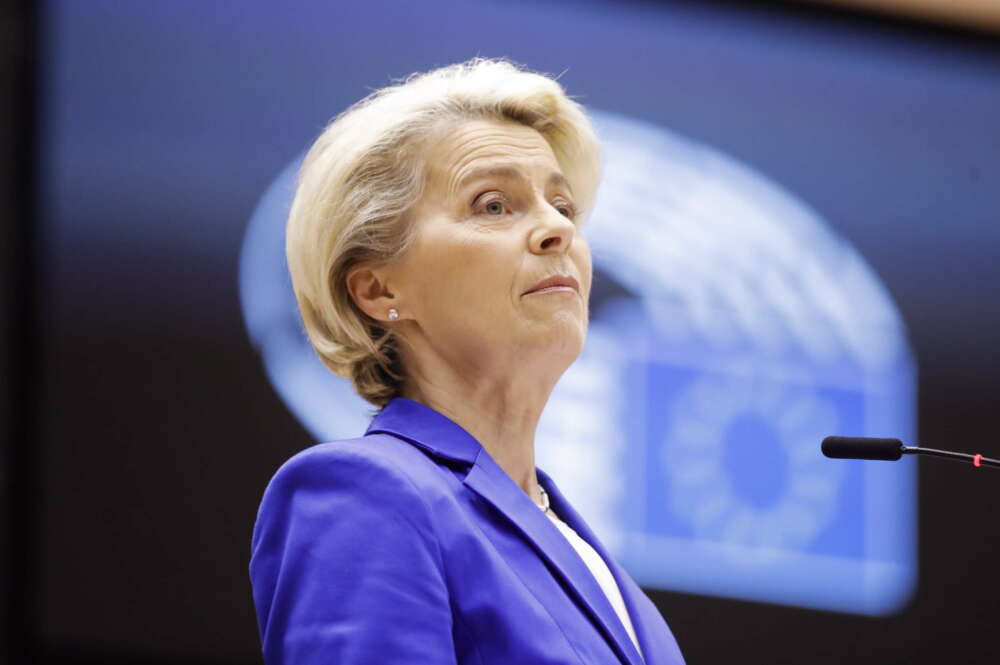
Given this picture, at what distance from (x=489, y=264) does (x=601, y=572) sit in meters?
0.43

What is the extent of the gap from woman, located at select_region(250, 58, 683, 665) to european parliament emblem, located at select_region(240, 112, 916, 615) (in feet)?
4.44

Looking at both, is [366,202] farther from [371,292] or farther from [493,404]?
[493,404]

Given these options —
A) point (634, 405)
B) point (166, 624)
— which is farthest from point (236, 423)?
point (634, 405)

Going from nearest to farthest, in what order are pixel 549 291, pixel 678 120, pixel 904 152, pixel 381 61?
1. pixel 549 291
2. pixel 381 61
3. pixel 678 120
4. pixel 904 152

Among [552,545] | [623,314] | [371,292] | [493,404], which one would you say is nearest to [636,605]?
[552,545]

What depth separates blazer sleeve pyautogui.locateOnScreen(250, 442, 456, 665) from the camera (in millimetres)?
1483

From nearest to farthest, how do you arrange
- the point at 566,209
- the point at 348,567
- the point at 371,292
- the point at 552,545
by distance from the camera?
the point at 348,567
the point at 552,545
the point at 371,292
the point at 566,209

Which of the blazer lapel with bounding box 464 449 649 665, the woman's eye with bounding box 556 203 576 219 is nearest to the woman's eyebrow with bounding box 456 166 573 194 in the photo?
the woman's eye with bounding box 556 203 576 219

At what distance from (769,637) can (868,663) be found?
30 cm

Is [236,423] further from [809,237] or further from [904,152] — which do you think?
[904,152]

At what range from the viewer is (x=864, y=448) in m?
1.75

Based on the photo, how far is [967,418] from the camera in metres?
4.09

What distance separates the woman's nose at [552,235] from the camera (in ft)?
6.18

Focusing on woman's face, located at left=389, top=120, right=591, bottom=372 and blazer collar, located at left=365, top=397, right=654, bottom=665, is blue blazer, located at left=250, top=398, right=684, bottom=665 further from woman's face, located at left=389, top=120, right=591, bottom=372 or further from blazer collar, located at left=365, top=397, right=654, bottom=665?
woman's face, located at left=389, top=120, right=591, bottom=372
